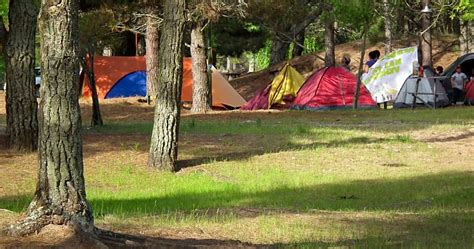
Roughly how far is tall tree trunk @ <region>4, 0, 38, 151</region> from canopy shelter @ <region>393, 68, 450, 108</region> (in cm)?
1523

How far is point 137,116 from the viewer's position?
997 inches

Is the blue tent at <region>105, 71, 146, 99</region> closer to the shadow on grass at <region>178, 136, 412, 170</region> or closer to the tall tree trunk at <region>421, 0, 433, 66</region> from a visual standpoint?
the tall tree trunk at <region>421, 0, 433, 66</region>

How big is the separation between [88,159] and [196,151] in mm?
2188

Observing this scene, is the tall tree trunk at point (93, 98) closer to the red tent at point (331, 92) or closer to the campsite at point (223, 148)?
the campsite at point (223, 148)

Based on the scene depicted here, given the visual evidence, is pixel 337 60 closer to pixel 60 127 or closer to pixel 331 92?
pixel 331 92

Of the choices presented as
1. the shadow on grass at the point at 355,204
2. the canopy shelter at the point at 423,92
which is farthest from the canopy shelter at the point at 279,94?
the shadow on grass at the point at 355,204

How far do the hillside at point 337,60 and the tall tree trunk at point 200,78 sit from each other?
10.5 meters

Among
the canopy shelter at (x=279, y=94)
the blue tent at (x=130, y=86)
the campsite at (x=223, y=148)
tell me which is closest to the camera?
the campsite at (x=223, y=148)

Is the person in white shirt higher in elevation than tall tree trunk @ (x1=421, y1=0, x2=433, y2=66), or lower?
lower

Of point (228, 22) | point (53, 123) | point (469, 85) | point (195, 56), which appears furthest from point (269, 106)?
point (53, 123)

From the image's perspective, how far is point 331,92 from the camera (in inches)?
1082

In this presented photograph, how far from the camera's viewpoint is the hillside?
3778cm

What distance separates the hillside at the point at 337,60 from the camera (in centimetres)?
3778

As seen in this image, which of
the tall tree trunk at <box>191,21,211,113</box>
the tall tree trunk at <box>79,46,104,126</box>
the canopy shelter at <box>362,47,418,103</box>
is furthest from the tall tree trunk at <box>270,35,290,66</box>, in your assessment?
the tall tree trunk at <box>79,46,104,126</box>
